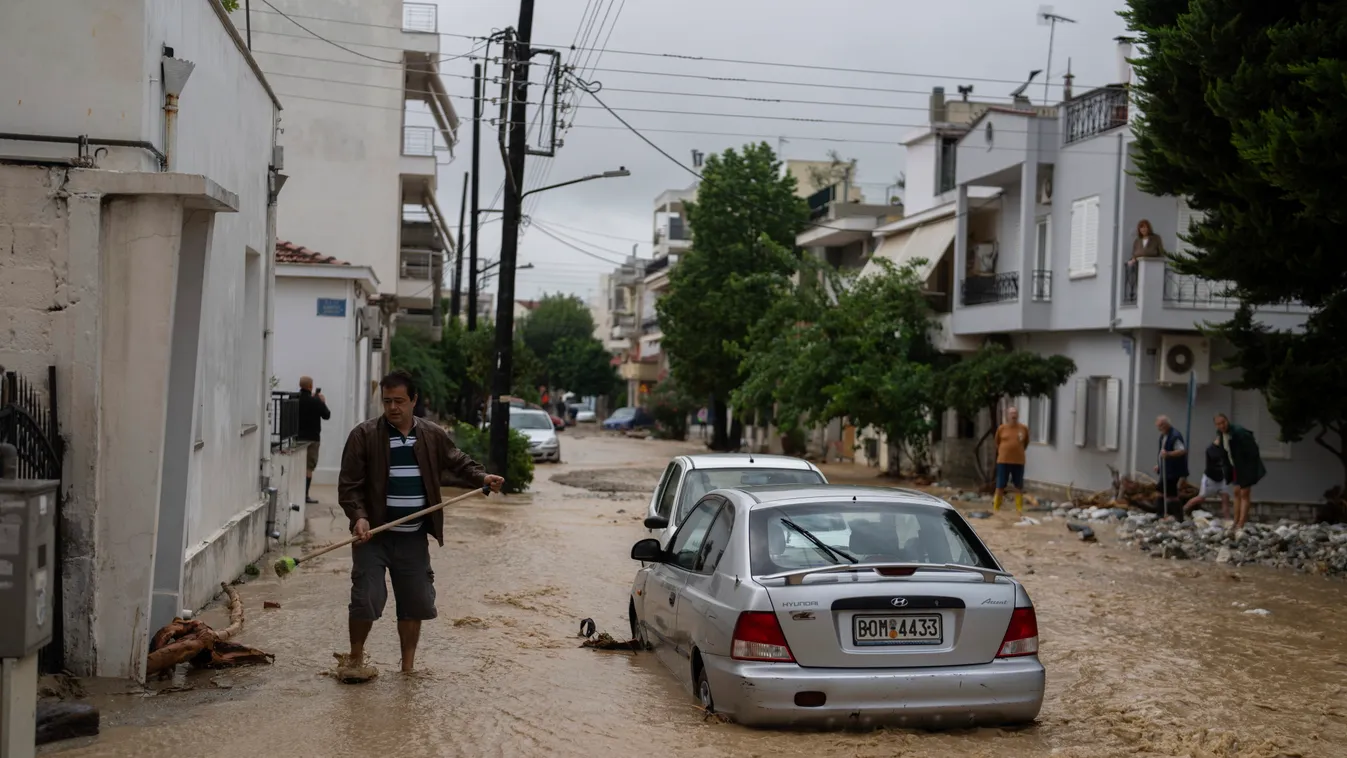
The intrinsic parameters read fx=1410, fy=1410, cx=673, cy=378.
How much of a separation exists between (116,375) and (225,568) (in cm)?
450

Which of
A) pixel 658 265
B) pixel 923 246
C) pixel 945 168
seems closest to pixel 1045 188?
pixel 923 246

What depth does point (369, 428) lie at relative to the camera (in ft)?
28.1

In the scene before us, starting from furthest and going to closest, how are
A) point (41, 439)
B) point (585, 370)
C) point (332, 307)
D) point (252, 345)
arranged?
point (585, 370) → point (332, 307) → point (252, 345) → point (41, 439)

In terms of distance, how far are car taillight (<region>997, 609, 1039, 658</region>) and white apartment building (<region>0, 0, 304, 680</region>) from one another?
4.75 meters

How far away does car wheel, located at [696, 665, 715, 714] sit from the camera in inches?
290

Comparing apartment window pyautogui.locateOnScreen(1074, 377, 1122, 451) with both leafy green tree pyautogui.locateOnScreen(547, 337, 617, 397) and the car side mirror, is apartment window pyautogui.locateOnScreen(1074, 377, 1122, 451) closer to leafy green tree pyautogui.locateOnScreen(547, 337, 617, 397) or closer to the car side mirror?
the car side mirror

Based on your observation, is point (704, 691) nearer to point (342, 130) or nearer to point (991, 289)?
point (991, 289)

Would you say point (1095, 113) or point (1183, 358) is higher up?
point (1095, 113)

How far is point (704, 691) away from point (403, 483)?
2325 millimetres

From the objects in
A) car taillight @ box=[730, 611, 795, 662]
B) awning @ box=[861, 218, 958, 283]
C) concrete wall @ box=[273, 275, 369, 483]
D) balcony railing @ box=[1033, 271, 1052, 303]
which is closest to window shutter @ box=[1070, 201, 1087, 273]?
balcony railing @ box=[1033, 271, 1052, 303]

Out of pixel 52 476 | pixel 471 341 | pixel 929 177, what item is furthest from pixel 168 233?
pixel 471 341

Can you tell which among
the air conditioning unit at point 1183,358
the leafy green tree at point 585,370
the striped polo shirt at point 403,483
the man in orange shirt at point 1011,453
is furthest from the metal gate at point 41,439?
the leafy green tree at point 585,370

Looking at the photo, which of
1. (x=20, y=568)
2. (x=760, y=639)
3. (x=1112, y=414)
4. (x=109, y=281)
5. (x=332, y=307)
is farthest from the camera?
(x=1112, y=414)

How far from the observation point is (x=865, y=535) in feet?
25.2
